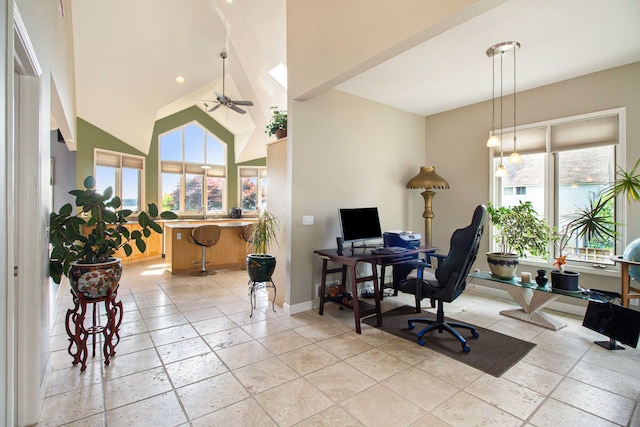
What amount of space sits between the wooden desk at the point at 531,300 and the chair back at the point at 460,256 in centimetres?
99

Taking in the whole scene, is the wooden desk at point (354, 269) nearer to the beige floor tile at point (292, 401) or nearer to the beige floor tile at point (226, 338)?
the beige floor tile at point (226, 338)

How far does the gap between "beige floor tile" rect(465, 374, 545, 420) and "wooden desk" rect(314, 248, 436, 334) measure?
1.19 metres

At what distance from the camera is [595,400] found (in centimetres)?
211

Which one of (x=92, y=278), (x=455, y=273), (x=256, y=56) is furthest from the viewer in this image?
(x=256, y=56)

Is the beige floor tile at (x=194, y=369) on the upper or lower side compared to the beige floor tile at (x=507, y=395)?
upper

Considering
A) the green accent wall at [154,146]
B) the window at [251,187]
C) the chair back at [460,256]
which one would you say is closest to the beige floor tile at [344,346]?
the chair back at [460,256]

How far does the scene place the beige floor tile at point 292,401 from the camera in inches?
76.2

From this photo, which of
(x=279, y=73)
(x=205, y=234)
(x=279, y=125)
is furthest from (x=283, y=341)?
Result: (x=279, y=73)

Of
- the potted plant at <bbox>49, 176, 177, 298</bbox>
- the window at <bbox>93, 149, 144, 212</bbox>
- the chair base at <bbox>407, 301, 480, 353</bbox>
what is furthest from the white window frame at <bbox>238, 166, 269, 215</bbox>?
the chair base at <bbox>407, 301, 480, 353</bbox>

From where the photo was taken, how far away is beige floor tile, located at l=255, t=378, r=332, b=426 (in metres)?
1.94

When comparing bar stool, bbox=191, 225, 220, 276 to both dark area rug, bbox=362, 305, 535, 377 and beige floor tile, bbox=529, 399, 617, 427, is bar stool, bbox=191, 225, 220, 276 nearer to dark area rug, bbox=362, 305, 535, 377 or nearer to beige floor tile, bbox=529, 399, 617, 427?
dark area rug, bbox=362, 305, 535, 377

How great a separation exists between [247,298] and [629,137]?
4.85 metres

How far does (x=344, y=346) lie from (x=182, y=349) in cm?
145

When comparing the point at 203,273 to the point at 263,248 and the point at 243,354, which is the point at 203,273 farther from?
the point at 243,354
